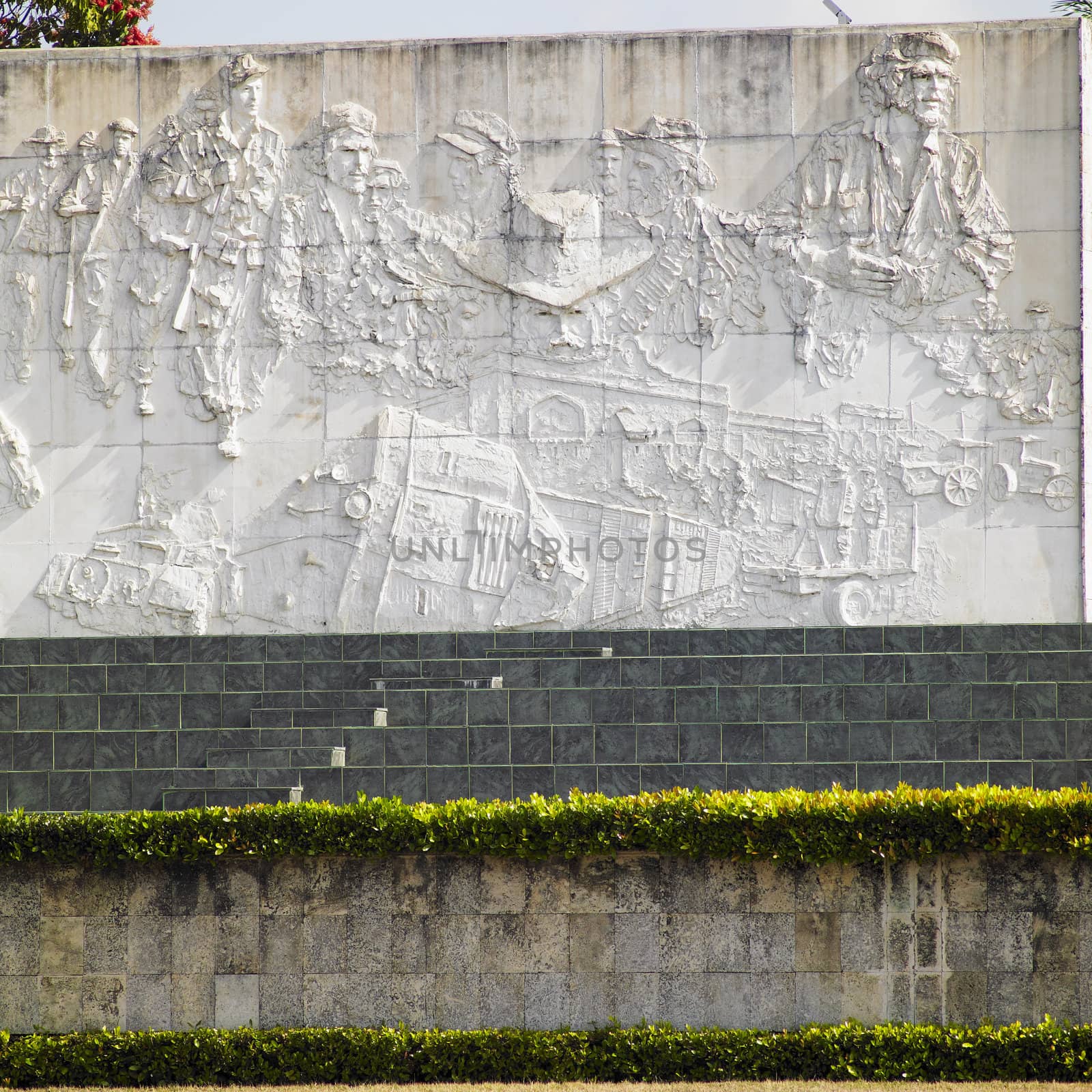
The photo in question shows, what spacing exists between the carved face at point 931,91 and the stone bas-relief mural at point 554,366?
0.02 m

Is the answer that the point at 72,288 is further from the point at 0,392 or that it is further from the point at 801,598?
the point at 801,598

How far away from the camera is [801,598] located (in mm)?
10359

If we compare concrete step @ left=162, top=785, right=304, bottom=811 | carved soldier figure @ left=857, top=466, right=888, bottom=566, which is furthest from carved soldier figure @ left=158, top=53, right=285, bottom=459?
carved soldier figure @ left=857, top=466, right=888, bottom=566

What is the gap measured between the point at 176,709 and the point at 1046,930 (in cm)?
595

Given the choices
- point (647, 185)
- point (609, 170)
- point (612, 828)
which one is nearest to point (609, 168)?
point (609, 170)

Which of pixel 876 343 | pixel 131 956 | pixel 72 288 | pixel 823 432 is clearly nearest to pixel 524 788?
pixel 131 956

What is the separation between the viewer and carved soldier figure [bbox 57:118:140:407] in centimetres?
1080

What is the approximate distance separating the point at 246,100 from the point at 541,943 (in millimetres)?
7269

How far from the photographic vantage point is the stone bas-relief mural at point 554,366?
1039 centimetres

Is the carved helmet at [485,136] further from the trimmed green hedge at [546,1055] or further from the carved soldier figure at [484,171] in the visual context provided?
the trimmed green hedge at [546,1055]

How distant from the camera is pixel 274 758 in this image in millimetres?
8234

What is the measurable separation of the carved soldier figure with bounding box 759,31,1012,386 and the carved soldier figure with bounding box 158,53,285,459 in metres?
3.92

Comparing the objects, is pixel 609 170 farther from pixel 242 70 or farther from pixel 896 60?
pixel 242 70

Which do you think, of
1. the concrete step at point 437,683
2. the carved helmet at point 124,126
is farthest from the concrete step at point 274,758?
the carved helmet at point 124,126
